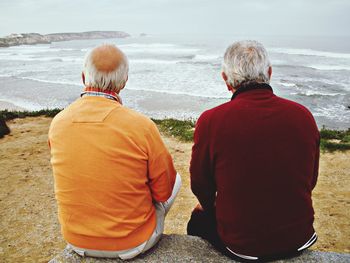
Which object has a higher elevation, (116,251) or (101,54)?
(101,54)

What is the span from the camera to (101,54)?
2.06 metres

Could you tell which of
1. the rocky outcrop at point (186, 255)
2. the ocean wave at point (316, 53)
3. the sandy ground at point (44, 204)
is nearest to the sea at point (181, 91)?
the sandy ground at point (44, 204)

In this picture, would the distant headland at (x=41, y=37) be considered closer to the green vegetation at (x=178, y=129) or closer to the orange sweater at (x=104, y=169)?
the green vegetation at (x=178, y=129)

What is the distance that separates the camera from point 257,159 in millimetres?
1856

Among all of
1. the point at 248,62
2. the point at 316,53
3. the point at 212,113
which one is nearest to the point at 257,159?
the point at 212,113

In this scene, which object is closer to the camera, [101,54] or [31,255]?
[101,54]

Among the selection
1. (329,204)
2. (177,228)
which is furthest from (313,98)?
(177,228)

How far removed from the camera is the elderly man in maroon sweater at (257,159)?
Result: 72.9 inches

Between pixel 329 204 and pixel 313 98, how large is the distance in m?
12.2

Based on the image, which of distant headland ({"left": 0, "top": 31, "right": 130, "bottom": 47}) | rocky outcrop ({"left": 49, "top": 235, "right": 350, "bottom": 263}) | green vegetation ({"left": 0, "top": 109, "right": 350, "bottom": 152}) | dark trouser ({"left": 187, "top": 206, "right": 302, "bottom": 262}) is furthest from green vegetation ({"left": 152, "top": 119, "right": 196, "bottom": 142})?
distant headland ({"left": 0, "top": 31, "right": 130, "bottom": 47})

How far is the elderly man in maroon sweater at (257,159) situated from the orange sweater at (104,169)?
37cm

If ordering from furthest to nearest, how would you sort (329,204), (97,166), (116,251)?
1. (329,204)
2. (116,251)
3. (97,166)

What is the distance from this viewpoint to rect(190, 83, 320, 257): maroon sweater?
185 centimetres

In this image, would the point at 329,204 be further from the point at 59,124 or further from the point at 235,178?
the point at 59,124
